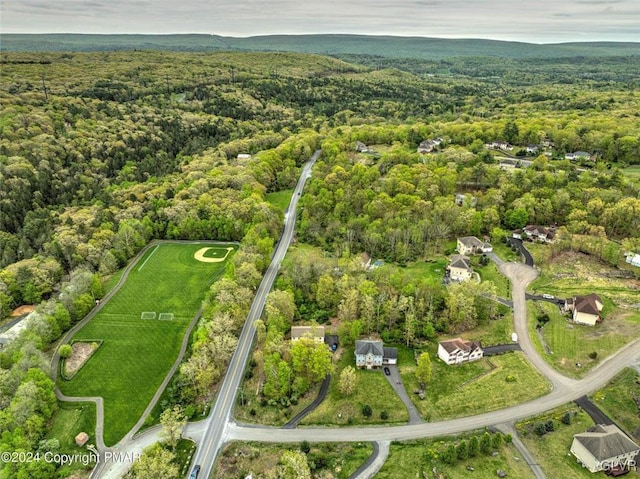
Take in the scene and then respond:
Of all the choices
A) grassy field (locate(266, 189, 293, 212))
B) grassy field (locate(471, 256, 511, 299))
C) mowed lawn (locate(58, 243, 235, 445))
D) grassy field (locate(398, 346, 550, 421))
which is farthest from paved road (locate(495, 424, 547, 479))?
grassy field (locate(266, 189, 293, 212))

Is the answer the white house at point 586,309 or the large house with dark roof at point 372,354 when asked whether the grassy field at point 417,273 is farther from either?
the white house at point 586,309

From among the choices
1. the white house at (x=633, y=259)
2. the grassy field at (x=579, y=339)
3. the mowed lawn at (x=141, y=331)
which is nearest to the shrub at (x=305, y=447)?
the mowed lawn at (x=141, y=331)

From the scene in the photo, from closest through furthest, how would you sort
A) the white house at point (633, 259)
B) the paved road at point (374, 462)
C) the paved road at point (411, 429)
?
the paved road at point (374, 462), the paved road at point (411, 429), the white house at point (633, 259)

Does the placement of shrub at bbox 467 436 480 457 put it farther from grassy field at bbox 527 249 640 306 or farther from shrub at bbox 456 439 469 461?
grassy field at bbox 527 249 640 306

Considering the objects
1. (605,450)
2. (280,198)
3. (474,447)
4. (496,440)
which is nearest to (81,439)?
(474,447)

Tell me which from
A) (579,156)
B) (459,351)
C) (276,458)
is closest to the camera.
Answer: (276,458)

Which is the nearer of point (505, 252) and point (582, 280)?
point (582, 280)

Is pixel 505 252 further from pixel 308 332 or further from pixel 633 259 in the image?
pixel 308 332
